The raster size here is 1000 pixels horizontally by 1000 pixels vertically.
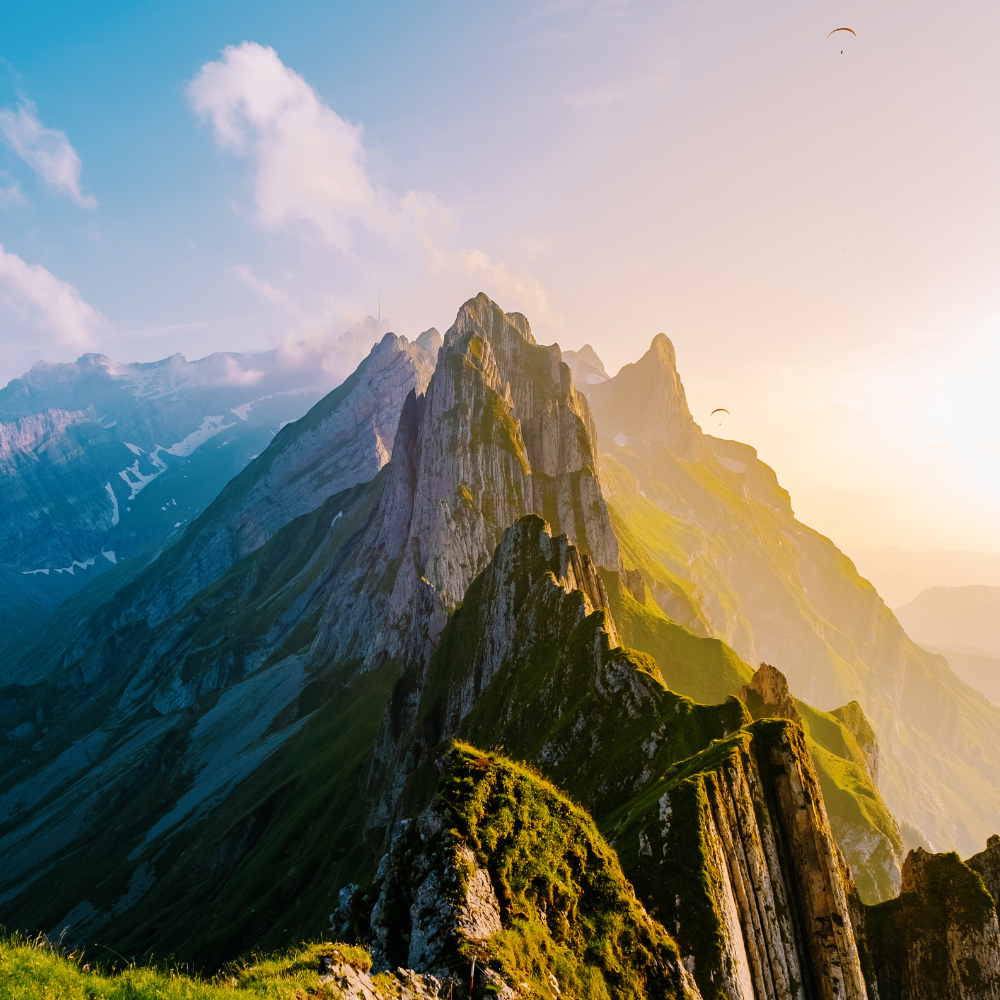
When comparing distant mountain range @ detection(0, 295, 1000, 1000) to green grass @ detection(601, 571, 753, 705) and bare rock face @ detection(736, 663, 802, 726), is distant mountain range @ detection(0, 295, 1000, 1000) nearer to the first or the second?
bare rock face @ detection(736, 663, 802, 726)

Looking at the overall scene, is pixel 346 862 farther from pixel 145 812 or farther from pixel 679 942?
pixel 145 812

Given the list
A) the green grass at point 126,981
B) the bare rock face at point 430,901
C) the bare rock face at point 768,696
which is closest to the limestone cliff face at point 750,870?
the bare rock face at point 430,901

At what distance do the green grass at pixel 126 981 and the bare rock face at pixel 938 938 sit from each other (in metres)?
33.4

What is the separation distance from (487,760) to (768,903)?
51.0 feet

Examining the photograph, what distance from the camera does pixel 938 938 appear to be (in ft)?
101

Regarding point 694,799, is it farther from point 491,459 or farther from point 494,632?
point 491,459

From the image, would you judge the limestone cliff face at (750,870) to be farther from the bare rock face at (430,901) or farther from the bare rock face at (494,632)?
the bare rock face at (494,632)

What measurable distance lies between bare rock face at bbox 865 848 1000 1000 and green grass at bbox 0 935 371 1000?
33362 millimetres

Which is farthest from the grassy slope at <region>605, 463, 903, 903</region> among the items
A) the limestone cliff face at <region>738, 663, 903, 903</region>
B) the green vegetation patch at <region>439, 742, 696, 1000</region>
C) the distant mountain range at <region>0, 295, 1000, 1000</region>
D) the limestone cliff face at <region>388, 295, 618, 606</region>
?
the green vegetation patch at <region>439, 742, 696, 1000</region>

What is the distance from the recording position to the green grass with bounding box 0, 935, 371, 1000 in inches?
396

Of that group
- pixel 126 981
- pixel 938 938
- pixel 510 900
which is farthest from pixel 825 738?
pixel 126 981

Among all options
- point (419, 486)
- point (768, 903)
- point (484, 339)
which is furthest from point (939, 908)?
point (484, 339)

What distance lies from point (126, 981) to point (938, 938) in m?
38.0

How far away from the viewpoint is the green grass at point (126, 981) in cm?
1006
